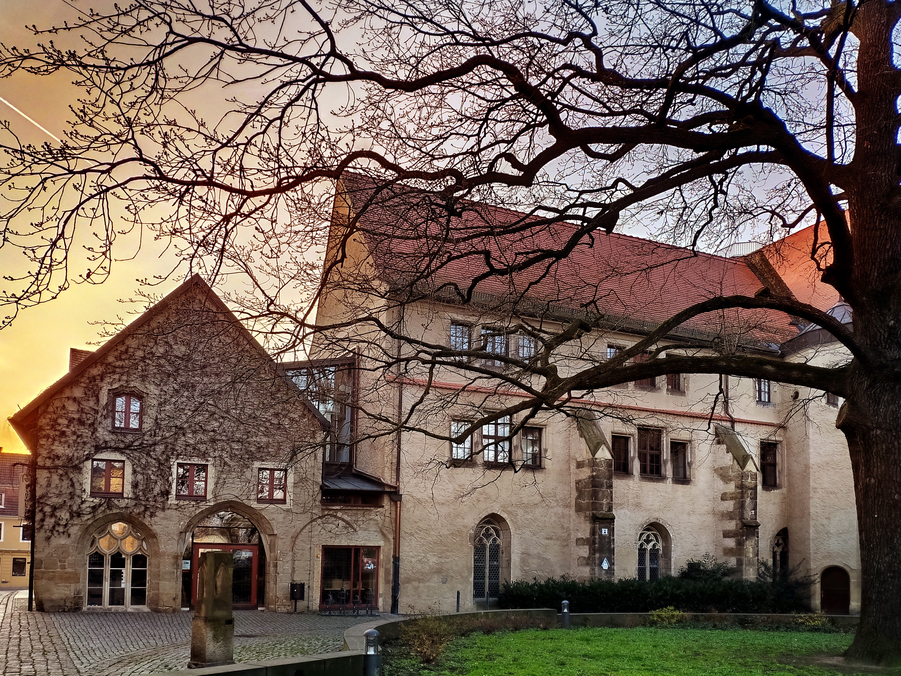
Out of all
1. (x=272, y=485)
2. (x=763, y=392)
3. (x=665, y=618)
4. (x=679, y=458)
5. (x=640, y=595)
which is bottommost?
(x=640, y=595)

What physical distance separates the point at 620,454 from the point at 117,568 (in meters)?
15.6

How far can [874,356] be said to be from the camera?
39.0 ft

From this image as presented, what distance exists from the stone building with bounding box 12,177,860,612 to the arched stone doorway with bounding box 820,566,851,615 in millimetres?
50

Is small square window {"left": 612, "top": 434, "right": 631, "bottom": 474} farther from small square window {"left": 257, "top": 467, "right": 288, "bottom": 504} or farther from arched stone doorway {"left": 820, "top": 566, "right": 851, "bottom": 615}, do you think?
small square window {"left": 257, "top": 467, "right": 288, "bottom": 504}

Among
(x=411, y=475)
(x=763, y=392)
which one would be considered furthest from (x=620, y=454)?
(x=411, y=475)

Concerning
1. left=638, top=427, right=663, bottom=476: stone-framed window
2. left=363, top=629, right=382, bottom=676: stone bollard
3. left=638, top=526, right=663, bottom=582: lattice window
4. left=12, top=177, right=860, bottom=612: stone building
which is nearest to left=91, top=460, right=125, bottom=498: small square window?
left=12, top=177, right=860, bottom=612: stone building

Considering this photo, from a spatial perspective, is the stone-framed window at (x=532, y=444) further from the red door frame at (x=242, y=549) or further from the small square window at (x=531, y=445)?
the red door frame at (x=242, y=549)

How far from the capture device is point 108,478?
2342 cm

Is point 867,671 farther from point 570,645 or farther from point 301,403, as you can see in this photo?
point 301,403

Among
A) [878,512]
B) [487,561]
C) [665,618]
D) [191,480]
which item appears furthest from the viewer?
[487,561]

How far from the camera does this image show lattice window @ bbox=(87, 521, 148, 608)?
2289cm

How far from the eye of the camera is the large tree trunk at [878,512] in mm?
11562

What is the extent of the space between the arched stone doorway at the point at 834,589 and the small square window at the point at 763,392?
239 inches

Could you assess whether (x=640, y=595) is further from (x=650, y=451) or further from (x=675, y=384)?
(x=675, y=384)
